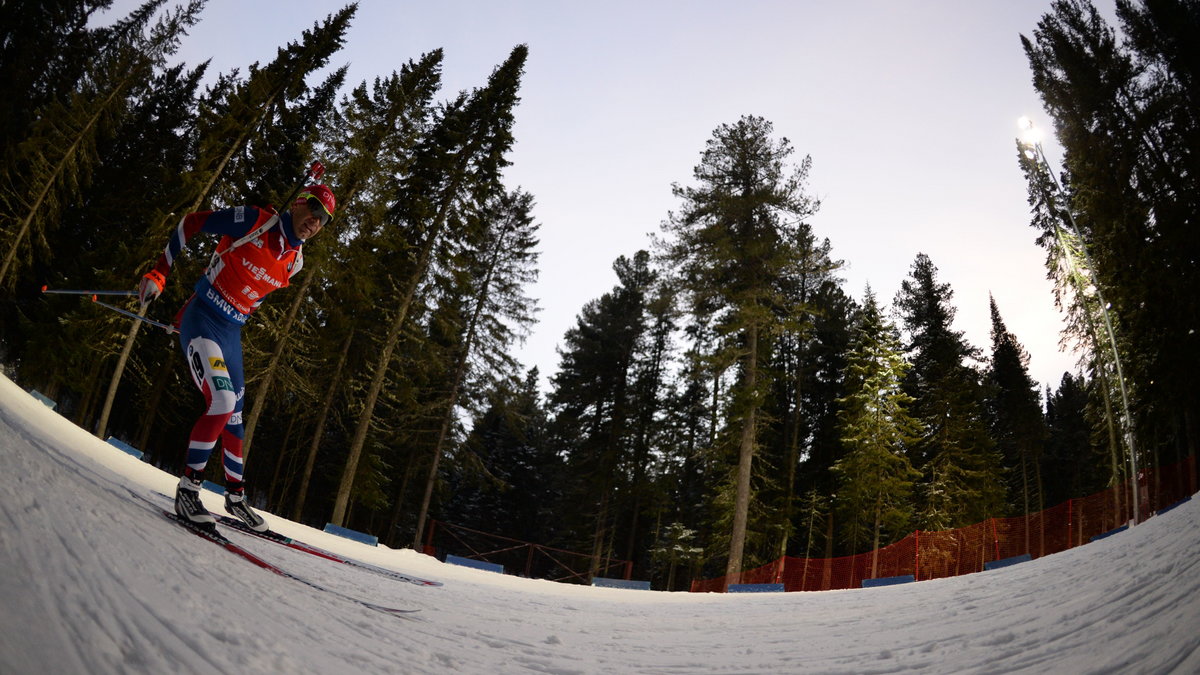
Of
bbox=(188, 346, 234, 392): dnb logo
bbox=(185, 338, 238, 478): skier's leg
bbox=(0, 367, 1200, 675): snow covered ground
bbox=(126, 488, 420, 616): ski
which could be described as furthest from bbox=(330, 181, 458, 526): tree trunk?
bbox=(126, 488, 420, 616): ski

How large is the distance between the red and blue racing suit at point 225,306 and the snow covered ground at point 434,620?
735 mm

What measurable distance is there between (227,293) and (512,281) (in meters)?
19.1

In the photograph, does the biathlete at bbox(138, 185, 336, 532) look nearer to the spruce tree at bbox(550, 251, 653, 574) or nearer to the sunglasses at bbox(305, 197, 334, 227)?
the sunglasses at bbox(305, 197, 334, 227)

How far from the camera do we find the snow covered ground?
1255 millimetres

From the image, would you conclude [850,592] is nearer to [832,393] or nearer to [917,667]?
[917,667]

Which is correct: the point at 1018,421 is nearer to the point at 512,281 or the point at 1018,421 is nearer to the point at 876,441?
the point at 876,441

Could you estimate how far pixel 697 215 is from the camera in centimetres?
1798

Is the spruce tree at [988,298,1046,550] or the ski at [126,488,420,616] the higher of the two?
the spruce tree at [988,298,1046,550]

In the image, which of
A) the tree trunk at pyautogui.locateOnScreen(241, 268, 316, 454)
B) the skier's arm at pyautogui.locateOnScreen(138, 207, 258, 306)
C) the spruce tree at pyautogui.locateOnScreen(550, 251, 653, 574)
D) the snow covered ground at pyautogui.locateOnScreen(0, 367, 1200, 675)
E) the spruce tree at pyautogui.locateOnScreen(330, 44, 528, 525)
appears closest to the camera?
the snow covered ground at pyautogui.locateOnScreen(0, 367, 1200, 675)

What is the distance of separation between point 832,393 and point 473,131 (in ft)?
76.2

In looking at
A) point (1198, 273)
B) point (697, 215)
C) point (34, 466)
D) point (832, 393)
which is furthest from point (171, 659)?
point (832, 393)

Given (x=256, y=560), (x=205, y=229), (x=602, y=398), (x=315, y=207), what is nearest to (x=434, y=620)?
(x=256, y=560)

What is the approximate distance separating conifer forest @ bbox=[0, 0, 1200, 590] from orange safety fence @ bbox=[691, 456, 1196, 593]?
6.69 feet

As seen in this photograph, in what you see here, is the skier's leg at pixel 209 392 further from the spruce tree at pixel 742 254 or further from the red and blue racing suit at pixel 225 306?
the spruce tree at pixel 742 254
